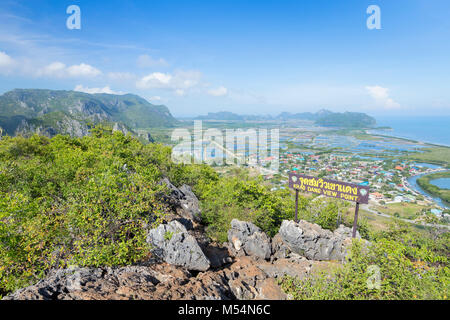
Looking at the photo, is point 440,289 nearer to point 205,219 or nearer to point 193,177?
point 205,219

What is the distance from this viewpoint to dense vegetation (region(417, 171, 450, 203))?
6391 centimetres

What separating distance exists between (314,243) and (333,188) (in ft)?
15.5

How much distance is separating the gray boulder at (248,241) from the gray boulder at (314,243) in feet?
6.95

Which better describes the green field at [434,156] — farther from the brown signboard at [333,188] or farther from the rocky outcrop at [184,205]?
the rocky outcrop at [184,205]

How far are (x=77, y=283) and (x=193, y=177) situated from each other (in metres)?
29.7

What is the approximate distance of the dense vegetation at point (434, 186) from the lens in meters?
63.9

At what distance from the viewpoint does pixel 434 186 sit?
72.1 metres

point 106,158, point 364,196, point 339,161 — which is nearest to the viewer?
point 364,196

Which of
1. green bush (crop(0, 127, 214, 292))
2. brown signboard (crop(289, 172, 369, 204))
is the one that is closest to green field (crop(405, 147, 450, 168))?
brown signboard (crop(289, 172, 369, 204))

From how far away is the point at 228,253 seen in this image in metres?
17.2

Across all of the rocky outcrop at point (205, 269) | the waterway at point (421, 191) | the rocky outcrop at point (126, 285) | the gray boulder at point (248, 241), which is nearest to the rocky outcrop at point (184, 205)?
the rocky outcrop at point (205, 269)

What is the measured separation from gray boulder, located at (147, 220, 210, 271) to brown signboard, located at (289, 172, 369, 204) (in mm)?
10968

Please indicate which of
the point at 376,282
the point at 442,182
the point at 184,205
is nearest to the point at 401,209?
the point at 442,182
